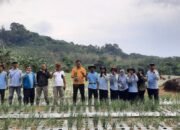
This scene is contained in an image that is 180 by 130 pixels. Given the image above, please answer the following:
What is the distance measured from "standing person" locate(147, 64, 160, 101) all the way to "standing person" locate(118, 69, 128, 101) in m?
0.85

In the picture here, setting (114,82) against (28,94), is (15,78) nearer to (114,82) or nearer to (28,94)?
(28,94)

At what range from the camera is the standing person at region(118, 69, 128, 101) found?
1614cm

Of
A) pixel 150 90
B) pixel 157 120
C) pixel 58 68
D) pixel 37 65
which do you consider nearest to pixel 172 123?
pixel 157 120

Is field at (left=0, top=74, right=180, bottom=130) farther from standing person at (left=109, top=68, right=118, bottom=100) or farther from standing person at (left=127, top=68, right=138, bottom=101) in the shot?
standing person at (left=109, top=68, right=118, bottom=100)

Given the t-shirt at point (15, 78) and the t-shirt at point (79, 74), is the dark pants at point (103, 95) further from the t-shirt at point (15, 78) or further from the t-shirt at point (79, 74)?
the t-shirt at point (15, 78)

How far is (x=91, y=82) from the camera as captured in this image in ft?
53.2

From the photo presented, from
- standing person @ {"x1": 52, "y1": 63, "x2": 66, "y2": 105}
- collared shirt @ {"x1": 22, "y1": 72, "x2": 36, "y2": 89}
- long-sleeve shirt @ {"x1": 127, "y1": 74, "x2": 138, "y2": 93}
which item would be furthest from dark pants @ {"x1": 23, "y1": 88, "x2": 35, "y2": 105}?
long-sleeve shirt @ {"x1": 127, "y1": 74, "x2": 138, "y2": 93}

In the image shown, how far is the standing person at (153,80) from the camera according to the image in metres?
16.1

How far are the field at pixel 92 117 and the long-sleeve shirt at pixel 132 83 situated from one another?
1.23 meters

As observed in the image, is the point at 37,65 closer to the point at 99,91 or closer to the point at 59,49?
the point at 99,91

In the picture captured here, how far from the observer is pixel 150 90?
53.9 ft

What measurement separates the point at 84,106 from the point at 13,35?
286 ft

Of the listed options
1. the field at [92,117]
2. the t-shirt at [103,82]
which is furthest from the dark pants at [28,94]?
the t-shirt at [103,82]

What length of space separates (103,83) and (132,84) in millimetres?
1045
